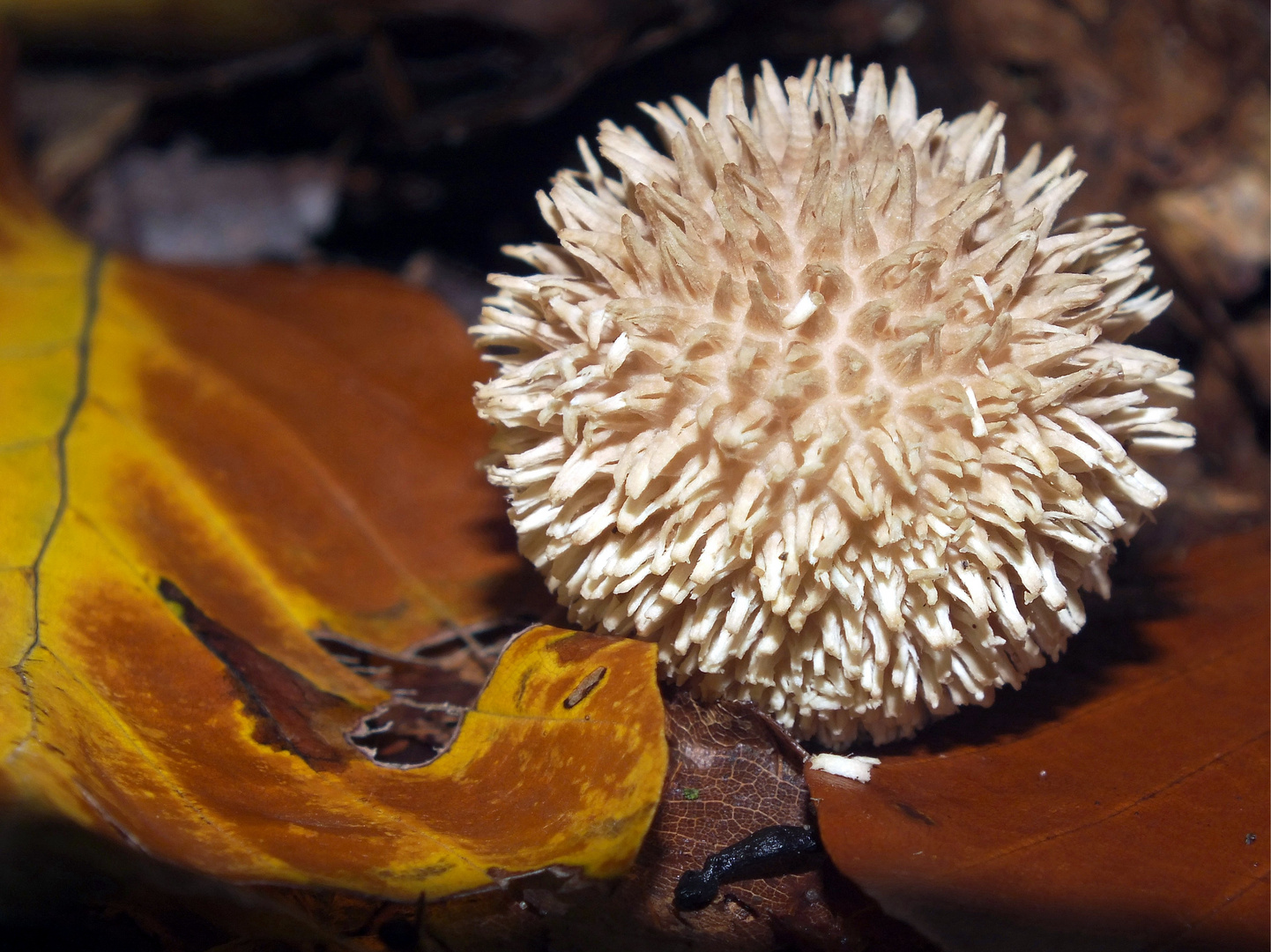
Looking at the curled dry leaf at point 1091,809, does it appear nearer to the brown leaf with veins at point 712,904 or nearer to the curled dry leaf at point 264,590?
the brown leaf with veins at point 712,904

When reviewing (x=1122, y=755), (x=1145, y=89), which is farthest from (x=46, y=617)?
(x=1145, y=89)

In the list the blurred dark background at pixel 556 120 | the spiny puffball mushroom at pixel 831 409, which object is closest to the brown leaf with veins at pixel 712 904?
the spiny puffball mushroom at pixel 831 409

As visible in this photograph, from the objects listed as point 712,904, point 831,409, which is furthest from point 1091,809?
point 831,409

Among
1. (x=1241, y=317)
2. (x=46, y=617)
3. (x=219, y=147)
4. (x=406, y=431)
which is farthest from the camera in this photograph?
(x=219, y=147)

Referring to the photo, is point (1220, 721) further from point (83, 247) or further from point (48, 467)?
A: point (83, 247)

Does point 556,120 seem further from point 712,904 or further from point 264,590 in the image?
point 712,904

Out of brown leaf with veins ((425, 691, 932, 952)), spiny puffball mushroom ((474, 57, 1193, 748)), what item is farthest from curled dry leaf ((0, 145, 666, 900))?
spiny puffball mushroom ((474, 57, 1193, 748))
